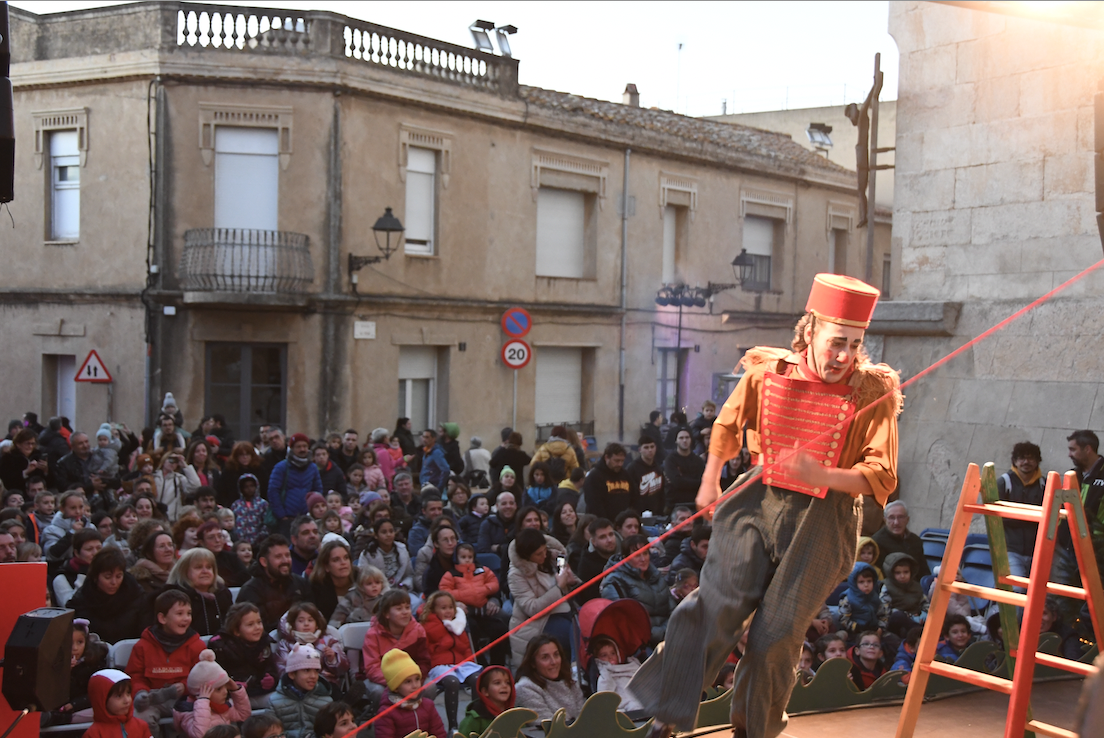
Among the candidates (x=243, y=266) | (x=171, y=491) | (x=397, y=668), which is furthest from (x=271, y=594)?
(x=243, y=266)

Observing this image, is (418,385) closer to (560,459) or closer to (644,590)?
(560,459)

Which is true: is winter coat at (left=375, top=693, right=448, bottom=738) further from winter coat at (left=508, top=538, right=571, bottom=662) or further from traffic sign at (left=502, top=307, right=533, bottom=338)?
traffic sign at (left=502, top=307, right=533, bottom=338)

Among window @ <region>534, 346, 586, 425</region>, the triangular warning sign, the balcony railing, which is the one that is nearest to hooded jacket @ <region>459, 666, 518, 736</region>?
the triangular warning sign

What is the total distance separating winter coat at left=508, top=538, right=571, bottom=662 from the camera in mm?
6742

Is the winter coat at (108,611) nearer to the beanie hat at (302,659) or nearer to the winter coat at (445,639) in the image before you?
the beanie hat at (302,659)

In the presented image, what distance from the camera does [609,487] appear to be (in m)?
9.47

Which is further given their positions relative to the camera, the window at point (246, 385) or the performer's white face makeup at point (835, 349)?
the window at point (246, 385)

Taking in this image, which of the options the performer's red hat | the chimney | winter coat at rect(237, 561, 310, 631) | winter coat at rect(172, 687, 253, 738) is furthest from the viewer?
the chimney

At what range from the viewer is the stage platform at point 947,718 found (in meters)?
4.59

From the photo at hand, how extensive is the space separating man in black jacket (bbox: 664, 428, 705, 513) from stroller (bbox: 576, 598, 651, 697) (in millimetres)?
3891

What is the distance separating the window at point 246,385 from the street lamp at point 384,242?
160cm

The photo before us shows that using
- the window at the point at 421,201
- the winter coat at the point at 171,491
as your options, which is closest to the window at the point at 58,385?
the window at the point at 421,201

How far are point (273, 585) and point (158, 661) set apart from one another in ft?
3.86

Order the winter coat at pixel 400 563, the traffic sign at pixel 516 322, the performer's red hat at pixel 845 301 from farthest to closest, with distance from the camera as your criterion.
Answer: the traffic sign at pixel 516 322 < the winter coat at pixel 400 563 < the performer's red hat at pixel 845 301
